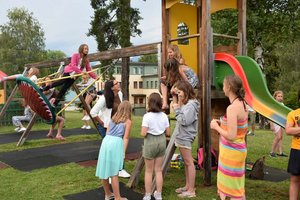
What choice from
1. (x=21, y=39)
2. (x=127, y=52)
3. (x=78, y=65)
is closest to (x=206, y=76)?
(x=127, y=52)

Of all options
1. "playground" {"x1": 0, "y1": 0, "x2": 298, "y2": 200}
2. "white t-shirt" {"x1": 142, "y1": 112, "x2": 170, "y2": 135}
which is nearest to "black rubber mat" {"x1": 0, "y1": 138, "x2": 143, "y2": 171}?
"playground" {"x1": 0, "y1": 0, "x2": 298, "y2": 200}

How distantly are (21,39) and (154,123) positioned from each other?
3733 cm

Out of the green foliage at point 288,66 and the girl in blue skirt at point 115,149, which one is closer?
the girl in blue skirt at point 115,149

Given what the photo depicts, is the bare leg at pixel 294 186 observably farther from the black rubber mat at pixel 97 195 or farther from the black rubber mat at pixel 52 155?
the black rubber mat at pixel 52 155

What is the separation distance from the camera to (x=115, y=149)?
4004mm

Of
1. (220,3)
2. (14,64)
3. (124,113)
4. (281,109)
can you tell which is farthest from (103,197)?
(14,64)

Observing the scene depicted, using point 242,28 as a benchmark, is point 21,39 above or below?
above

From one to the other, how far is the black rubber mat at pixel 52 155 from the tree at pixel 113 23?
35.2ft

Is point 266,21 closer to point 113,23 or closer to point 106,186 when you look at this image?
point 113,23

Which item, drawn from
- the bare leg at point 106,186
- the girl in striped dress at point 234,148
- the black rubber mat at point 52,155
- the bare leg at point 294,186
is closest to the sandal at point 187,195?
the bare leg at point 106,186

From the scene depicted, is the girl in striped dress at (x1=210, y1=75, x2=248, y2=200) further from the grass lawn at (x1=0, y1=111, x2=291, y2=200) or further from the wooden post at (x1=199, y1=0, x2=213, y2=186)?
the wooden post at (x1=199, y1=0, x2=213, y2=186)

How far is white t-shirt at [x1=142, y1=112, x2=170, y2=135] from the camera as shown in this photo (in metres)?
4.08

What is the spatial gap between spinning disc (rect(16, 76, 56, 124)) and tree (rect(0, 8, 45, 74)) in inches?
1241

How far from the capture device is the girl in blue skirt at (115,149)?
3992 millimetres
